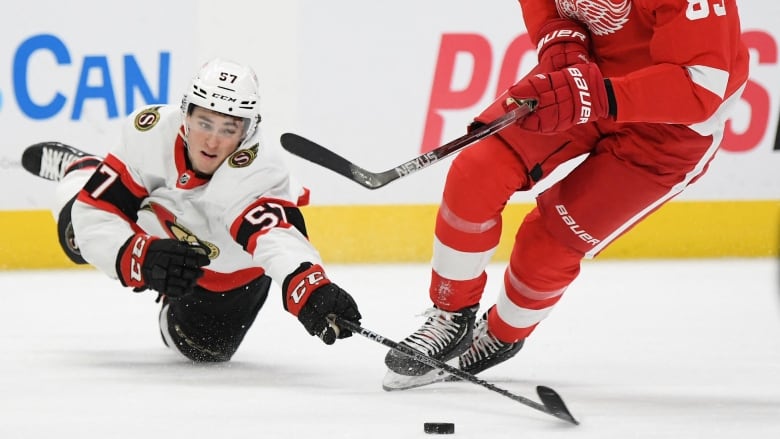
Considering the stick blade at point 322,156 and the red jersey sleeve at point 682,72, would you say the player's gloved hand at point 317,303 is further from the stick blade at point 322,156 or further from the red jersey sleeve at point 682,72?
the red jersey sleeve at point 682,72

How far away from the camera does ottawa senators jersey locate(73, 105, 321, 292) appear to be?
2719mm

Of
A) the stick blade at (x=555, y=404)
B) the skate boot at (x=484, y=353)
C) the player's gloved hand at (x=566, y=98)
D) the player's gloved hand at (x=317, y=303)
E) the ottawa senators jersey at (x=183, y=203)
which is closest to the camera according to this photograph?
the stick blade at (x=555, y=404)

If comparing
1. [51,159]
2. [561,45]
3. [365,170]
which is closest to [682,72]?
[561,45]

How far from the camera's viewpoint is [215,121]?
8.94 feet

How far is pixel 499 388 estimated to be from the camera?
2.40 metres

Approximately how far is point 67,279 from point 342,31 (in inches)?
54.8

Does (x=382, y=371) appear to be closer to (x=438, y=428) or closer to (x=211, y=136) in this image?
(x=211, y=136)

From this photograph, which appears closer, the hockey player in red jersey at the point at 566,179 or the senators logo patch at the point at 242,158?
the hockey player in red jersey at the point at 566,179

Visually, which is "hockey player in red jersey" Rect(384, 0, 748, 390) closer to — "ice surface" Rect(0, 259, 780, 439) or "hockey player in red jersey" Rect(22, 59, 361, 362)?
"ice surface" Rect(0, 259, 780, 439)

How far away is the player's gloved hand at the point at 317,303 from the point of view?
98.0 inches

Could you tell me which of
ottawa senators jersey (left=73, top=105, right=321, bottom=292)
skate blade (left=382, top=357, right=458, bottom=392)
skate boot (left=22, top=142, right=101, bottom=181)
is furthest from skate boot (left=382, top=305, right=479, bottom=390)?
skate boot (left=22, top=142, right=101, bottom=181)

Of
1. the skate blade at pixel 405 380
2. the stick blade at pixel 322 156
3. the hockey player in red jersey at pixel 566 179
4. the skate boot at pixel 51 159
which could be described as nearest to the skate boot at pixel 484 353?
the hockey player in red jersey at pixel 566 179

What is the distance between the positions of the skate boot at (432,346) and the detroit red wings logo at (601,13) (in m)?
0.67

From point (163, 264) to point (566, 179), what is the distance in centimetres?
89
